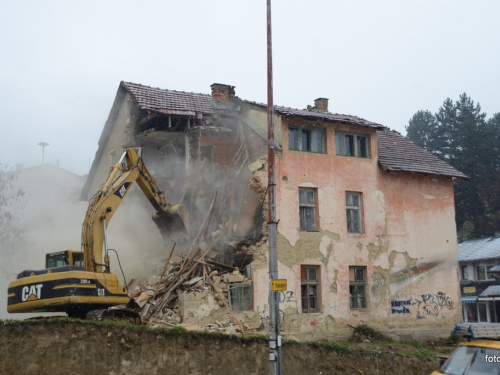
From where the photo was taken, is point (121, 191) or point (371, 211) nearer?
point (121, 191)

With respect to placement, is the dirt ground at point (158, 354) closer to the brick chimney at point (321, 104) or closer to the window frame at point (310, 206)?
the window frame at point (310, 206)

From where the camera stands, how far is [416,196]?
2523 cm

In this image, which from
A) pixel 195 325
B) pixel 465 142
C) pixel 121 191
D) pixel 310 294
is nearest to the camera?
pixel 121 191

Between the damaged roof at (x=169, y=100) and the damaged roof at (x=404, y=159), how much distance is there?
7.95 meters

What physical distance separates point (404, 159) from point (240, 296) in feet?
34.0

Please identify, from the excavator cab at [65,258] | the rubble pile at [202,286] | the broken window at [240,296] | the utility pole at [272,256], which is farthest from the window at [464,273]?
the excavator cab at [65,258]

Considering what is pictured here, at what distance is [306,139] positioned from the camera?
23.0 metres

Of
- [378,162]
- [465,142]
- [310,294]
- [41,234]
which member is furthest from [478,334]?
[465,142]

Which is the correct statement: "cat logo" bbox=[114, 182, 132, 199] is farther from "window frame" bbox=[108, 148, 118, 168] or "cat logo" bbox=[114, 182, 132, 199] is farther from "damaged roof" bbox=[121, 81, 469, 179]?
"window frame" bbox=[108, 148, 118, 168]

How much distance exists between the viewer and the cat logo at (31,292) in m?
13.9

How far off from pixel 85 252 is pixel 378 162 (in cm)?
1386

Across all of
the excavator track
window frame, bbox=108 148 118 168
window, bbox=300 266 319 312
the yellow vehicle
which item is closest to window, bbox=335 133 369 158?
window, bbox=300 266 319 312

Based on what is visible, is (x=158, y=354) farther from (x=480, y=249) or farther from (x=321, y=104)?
(x=480, y=249)

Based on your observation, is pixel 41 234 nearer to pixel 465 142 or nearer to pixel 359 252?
pixel 359 252
